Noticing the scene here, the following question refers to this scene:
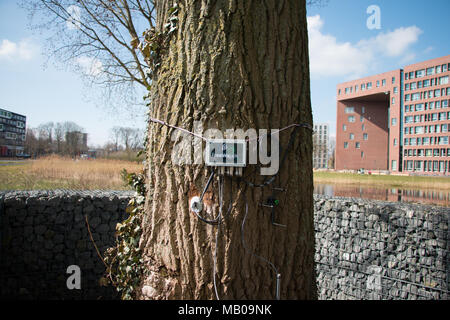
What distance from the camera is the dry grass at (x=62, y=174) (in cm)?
715

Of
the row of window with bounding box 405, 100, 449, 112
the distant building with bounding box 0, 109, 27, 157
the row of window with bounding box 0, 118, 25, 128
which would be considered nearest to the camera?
the row of window with bounding box 0, 118, 25, 128

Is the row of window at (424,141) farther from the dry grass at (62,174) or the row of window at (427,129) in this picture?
the dry grass at (62,174)

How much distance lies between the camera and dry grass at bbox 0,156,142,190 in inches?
281

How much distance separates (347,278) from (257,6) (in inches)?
215

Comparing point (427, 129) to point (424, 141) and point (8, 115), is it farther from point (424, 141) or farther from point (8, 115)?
point (8, 115)

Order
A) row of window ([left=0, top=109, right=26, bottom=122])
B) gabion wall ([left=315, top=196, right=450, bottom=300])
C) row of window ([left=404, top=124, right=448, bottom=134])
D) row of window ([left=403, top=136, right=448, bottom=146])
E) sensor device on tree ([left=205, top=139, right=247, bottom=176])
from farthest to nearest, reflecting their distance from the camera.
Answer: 1. row of window ([left=404, top=124, right=448, bottom=134])
2. row of window ([left=403, top=136, right=448, bottom=146])
3. row of window ([left=0, top=109, right=26, bottom=122])
4. gabion wall ([left=315, top=196, right=450, bottom=300])
5. sensor device on tree ([left=205, top=139, right=247, bottom=176])

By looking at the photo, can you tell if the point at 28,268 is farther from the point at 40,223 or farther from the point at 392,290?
the point at 392,290

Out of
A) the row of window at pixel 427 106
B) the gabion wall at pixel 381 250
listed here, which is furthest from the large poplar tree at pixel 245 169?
the row of window at pixel 427 106

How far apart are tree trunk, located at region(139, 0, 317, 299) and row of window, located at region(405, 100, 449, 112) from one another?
24.6 m

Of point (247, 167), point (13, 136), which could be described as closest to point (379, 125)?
point (13, 136)

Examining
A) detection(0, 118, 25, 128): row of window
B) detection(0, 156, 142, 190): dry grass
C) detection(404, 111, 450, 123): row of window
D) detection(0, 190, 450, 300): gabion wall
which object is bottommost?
detection(0, 190, 450, 300): gabion wall

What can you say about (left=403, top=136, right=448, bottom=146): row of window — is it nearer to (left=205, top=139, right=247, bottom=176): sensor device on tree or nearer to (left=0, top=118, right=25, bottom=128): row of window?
(left=205, top=139, right=247, bottom=176): sensor device on tree

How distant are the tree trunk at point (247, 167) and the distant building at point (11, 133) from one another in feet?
29.7

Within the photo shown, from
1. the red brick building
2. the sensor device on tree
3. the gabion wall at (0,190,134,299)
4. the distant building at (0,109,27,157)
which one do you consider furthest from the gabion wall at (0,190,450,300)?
the red brick building
